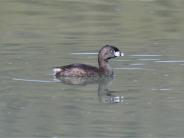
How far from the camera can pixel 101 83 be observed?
16031 millimetres

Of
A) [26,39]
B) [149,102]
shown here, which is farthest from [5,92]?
[26,39]

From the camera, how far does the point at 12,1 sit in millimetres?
24578

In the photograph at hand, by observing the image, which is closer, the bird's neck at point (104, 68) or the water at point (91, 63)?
the water at point (91, 63)

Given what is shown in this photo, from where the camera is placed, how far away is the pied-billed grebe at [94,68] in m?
15.8

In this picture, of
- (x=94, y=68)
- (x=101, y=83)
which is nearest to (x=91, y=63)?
(x=94, y=68)

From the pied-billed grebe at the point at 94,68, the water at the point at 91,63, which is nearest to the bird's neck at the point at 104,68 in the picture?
the pied-billed grebe at the point at 94,68

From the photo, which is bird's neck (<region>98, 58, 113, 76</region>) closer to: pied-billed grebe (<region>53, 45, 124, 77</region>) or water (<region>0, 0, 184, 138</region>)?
pied-billed grebe (<region>53, 45, 124, 77</region>)

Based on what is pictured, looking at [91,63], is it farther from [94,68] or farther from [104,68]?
[94,68]

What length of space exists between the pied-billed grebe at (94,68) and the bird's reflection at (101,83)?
0.23 feet

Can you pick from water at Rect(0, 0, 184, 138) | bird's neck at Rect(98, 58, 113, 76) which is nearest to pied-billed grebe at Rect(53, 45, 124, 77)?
bird's neck at Rect(98, 58, 113, 76)

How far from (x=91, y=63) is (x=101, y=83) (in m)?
1.39

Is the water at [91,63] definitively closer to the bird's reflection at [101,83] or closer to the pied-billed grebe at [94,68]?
the bird's reflection at [101,83]

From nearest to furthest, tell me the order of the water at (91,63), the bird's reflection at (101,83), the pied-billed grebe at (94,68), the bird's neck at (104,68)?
the water at (91,63) < the bird's reflection at (101,83) < the pied-billed grebe at (94,68) < the bird's neck at (104,68)

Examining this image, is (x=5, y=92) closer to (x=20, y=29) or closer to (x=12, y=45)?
(x=12, y=45)
